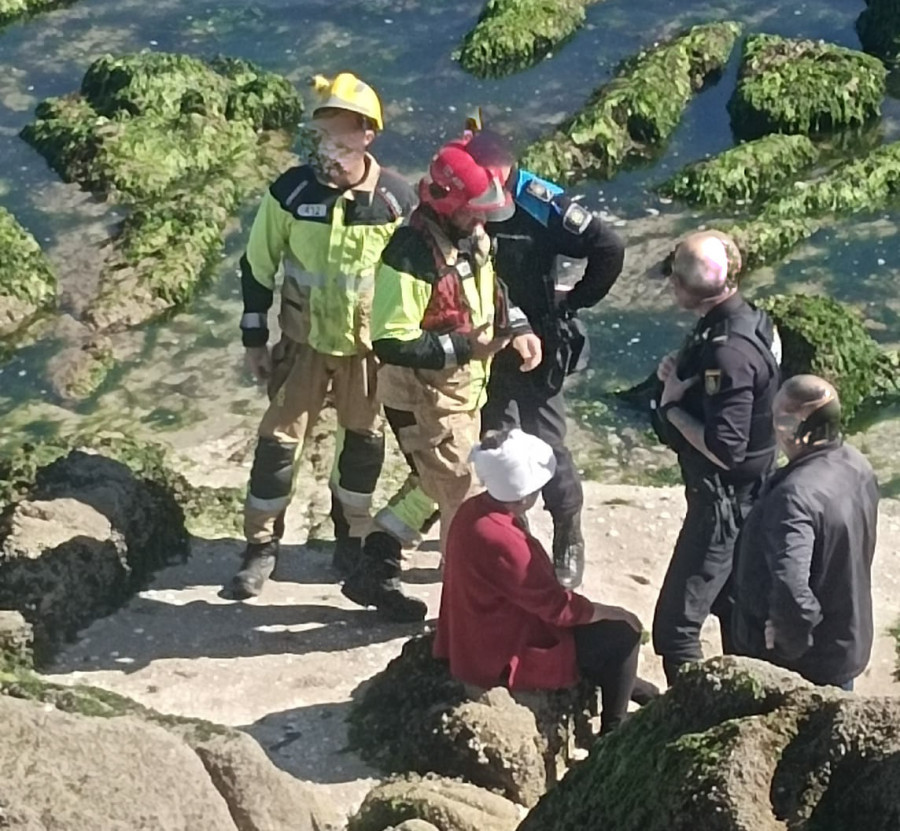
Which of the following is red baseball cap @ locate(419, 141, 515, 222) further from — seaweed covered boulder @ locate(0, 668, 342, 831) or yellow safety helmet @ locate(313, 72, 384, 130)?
seaweed covered boulder @ locate(0, 668, 342, 831)

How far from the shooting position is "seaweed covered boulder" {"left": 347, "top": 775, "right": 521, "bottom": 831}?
6.28 metres

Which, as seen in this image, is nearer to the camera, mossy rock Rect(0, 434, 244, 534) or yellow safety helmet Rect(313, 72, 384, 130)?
yellow safety helmet Rect(313, 72, 384, 130)

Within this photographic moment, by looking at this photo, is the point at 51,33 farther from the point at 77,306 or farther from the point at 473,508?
the point at 473,508

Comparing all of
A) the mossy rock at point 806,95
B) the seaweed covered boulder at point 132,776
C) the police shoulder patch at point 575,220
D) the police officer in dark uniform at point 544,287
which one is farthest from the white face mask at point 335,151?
the mossy rock at point 806,95

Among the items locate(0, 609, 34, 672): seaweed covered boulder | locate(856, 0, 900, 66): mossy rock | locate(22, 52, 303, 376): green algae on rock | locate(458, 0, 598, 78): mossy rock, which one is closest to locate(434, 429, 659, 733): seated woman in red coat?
locate(0, 609, 34, 672): seaweed covered boulder

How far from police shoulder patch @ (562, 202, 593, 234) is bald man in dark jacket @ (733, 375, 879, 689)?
2161 mm

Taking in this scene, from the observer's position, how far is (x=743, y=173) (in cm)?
1666

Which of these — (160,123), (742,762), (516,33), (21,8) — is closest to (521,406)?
(742,762)

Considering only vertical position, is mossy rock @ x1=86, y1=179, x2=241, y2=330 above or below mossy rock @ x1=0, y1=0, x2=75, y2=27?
below

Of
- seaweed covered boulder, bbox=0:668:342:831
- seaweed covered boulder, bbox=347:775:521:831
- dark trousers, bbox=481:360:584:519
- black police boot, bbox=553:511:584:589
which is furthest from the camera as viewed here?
black police boot, bbox=553:511:584:589

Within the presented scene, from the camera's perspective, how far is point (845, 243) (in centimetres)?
1546

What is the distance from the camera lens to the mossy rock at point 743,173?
1638 centimetres

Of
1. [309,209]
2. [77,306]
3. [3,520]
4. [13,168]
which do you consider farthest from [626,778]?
[13,168]

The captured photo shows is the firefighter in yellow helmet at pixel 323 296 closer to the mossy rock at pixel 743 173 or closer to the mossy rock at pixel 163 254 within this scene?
the mossy rock at pixel 163 254
